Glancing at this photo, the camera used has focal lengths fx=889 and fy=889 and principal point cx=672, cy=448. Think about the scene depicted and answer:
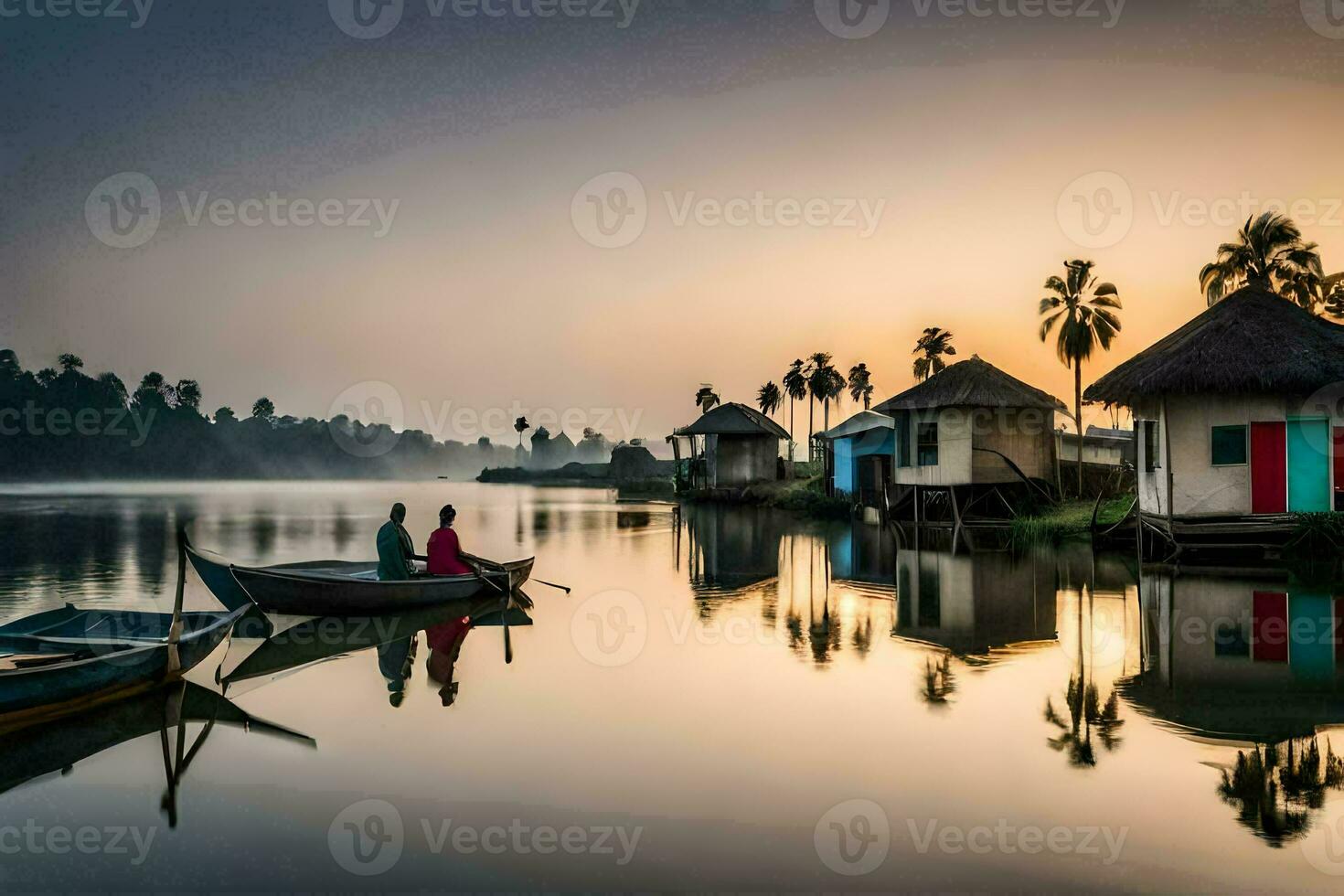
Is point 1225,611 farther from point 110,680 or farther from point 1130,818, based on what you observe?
point 110,680

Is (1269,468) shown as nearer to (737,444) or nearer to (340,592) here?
(340,592)

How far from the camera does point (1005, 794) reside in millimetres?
6988

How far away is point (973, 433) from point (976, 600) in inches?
581

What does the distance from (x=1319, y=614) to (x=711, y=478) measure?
133 ft

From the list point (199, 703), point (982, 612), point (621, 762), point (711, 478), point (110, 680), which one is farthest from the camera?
point (711, 478)

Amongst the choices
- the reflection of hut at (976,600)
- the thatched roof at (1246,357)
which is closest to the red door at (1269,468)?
the thatched roof at (1246,357)

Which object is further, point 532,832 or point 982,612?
point 982,612

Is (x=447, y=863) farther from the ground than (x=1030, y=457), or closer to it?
closer to it

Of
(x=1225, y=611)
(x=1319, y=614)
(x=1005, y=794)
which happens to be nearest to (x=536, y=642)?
(x=1005, y=794)

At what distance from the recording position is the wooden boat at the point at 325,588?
13539 mm

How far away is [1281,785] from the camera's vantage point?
6.88 m

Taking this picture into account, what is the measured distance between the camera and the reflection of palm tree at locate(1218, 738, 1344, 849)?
621cm

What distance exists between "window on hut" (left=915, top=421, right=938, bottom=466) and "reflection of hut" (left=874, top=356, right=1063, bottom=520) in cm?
3

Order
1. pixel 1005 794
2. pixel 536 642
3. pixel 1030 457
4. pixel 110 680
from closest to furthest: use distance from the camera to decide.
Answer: pixel 1005 794
pixel 110 680
pixel 536 642
pixel 1030 457
